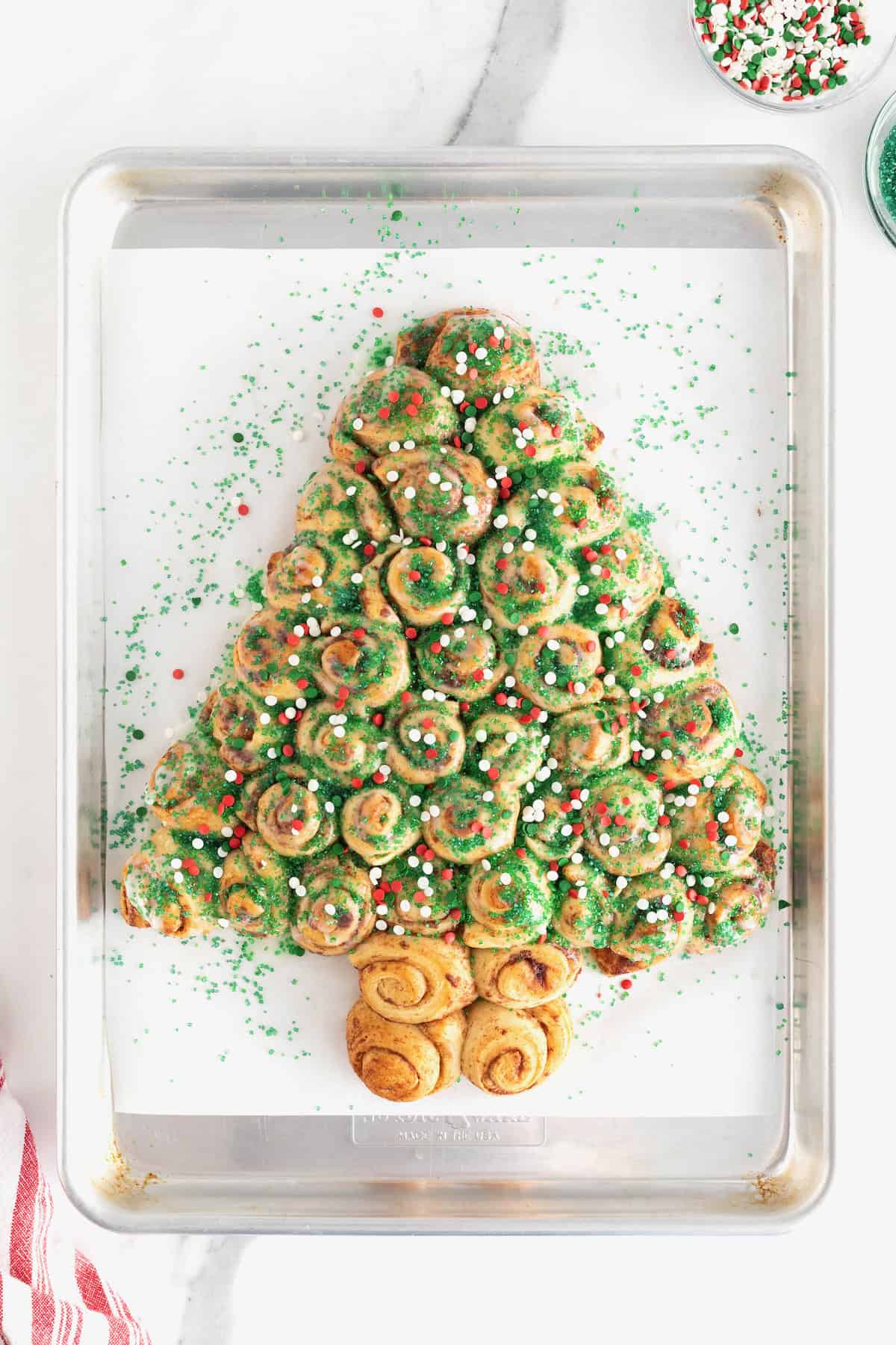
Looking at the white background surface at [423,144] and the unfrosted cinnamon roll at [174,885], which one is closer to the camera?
the unfrosted cinnamon roll at [174,885]

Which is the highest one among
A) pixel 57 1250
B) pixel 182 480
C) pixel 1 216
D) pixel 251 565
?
pixel 1 216

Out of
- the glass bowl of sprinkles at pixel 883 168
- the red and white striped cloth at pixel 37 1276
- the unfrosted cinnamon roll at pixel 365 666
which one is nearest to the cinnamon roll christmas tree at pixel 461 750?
the unfrosted cinnamon roll at pixel 365 666

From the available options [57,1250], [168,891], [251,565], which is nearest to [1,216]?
[251,565]

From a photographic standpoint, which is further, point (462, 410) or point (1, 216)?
point (1, 216)

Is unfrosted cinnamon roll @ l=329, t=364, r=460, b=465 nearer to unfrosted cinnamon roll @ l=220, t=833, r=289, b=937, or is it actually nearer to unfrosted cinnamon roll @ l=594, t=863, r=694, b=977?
unfrosted cinnamon roll @ l=220, t=833, r=289, b=937

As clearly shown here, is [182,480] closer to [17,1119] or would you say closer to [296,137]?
[296,137]

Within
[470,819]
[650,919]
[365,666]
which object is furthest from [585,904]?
[365,666]

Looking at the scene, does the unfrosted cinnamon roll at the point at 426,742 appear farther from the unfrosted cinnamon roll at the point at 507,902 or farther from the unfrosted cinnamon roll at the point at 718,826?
the unfrosted cinnamon roll at the point at 718,826
